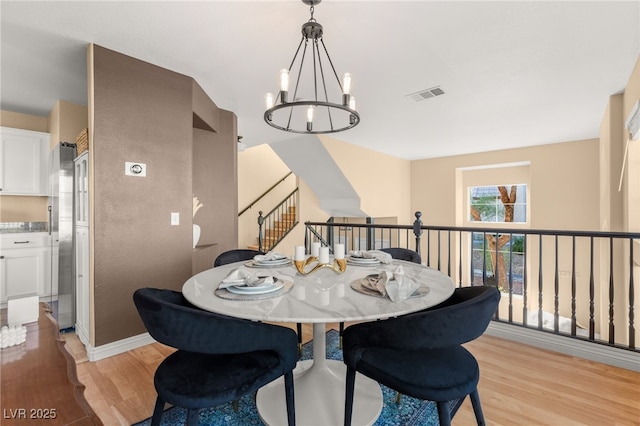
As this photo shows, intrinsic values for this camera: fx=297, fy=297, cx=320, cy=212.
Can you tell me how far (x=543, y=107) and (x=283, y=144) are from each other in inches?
152

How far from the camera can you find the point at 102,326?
93.4 inches

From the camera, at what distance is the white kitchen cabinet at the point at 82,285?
2447 millimetres

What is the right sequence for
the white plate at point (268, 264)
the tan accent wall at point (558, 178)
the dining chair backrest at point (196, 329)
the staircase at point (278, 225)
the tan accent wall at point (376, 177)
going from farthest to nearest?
1. the staircase at point (278, 225)
2. the tan accent wall at point (376, 177)
3. the tan accent wall at point (558, 178)
4. the white plate at point (268, 264)
5. the dining chair backrest at point (196, 329)

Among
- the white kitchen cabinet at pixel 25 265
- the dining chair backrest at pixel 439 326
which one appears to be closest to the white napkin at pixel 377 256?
the dining chair backrest at pixel 439 326

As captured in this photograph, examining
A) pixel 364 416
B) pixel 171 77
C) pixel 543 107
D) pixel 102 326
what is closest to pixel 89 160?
pixel 171 77

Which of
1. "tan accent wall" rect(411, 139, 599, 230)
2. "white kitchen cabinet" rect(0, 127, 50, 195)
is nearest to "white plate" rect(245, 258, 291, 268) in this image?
"white kitchen cabinet" rect(0, 127, 50, 195)

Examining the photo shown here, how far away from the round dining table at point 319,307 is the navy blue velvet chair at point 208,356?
9 centimetres

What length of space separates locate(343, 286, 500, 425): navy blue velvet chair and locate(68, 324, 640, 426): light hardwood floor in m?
0.66

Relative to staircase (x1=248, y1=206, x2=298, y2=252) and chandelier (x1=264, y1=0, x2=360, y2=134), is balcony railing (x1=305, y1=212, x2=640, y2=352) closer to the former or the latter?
staircase (x1=248, y1=206, x2=298, y2=252)

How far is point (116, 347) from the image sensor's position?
243 centimetres

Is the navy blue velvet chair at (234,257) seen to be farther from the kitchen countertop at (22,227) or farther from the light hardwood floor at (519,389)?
the kitchen countertop at (22,227)

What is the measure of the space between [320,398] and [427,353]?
75 centimetres

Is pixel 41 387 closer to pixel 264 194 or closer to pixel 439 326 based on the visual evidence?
pixel 439 326

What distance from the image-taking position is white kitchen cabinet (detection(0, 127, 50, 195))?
343cm
